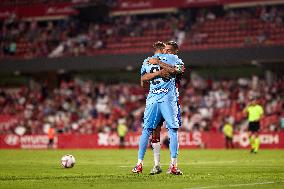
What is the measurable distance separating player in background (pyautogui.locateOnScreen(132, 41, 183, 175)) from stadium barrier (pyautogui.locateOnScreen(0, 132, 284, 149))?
2146cm

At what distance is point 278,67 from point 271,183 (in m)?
30.6

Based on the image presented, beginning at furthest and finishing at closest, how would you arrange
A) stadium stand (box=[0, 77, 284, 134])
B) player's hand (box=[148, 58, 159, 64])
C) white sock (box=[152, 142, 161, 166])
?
stadium stand (box=[0, 77, 284, 134]) < white sock (box=[152, 142, 161, 166]) < player's hand (box=[148, 58, 159, 64])

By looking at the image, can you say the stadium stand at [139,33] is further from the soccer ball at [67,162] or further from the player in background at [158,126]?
the player in background at [158,126]

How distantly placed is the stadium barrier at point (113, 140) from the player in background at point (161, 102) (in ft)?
70.4

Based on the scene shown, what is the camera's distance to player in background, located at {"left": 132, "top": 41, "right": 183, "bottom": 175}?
1448 cm

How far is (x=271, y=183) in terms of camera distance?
1179cm

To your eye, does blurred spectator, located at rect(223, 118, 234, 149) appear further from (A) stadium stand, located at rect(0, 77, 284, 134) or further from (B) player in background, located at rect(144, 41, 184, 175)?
(B) player in background, located at rect(144, 41, 184, 175)

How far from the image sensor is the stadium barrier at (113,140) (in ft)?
118

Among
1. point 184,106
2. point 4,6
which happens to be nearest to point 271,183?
point 184,106

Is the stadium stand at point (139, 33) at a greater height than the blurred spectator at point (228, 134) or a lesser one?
greater

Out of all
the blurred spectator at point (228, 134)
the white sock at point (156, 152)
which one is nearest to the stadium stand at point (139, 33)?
the blurred spectator at point (228, 134)

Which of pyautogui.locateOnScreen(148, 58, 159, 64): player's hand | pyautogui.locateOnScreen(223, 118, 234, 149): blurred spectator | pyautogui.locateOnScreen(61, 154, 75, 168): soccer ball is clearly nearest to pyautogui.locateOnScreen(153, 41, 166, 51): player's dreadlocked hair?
pyautogui.locateOnScreen(148, 58, 159, 64): player's hand

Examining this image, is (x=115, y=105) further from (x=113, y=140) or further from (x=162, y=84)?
(x=162, y=84)

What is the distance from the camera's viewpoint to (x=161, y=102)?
14.6 m
